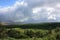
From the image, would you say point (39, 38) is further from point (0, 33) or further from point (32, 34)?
point (0, 33)

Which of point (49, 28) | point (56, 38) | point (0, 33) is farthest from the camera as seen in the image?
point (49, 28)

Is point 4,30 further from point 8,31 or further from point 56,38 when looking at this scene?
point 56,38

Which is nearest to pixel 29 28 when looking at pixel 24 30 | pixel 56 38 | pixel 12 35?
pixel 24 30

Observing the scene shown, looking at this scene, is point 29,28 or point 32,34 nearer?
point 32,34

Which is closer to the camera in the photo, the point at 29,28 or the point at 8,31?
the point at 8,31

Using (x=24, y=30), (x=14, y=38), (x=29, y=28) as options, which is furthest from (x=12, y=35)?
(x=29, y=28)

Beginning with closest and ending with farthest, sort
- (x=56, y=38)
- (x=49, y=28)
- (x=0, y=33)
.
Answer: (x=56, y=38) < (x=0, y=33) < (x=49, y=28)
